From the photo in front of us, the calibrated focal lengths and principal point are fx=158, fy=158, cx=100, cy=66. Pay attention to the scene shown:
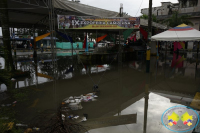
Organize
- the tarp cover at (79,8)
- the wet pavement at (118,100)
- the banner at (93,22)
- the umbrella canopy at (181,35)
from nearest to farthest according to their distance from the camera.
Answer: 1. the wet pavement at (118,100)
2. the banner at (93,22)
3. the tarp cover at (79,8)
4. the umbrella canopy at (181,35)

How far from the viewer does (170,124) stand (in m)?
4.46

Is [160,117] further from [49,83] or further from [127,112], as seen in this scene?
[49,83]

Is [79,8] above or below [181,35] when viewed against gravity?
above

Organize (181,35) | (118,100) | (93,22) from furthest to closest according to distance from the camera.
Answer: (181,35) < (93,22) < (118,100)

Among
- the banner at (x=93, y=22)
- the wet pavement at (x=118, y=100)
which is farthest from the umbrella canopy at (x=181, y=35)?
the wet pavement at (x=118, y=100)

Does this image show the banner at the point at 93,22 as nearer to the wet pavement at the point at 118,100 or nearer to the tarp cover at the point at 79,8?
the tarp cover at the point at 79,8

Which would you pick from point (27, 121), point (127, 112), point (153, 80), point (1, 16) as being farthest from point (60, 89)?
point (1, 16)

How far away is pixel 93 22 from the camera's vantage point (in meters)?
9.77

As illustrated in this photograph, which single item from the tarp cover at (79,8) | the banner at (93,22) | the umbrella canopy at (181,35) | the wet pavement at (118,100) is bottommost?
the wet pavement at (118,100)

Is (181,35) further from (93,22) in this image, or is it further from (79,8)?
(79,8)

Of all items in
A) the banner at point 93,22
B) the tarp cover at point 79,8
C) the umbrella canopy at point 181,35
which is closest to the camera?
the banner at point 93,22

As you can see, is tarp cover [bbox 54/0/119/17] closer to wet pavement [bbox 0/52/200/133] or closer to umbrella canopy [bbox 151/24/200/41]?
umbrella canopy [bbox 151/24/200/41]

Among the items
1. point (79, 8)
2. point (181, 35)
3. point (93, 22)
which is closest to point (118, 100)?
point (93, 22)

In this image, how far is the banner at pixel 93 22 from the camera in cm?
906
